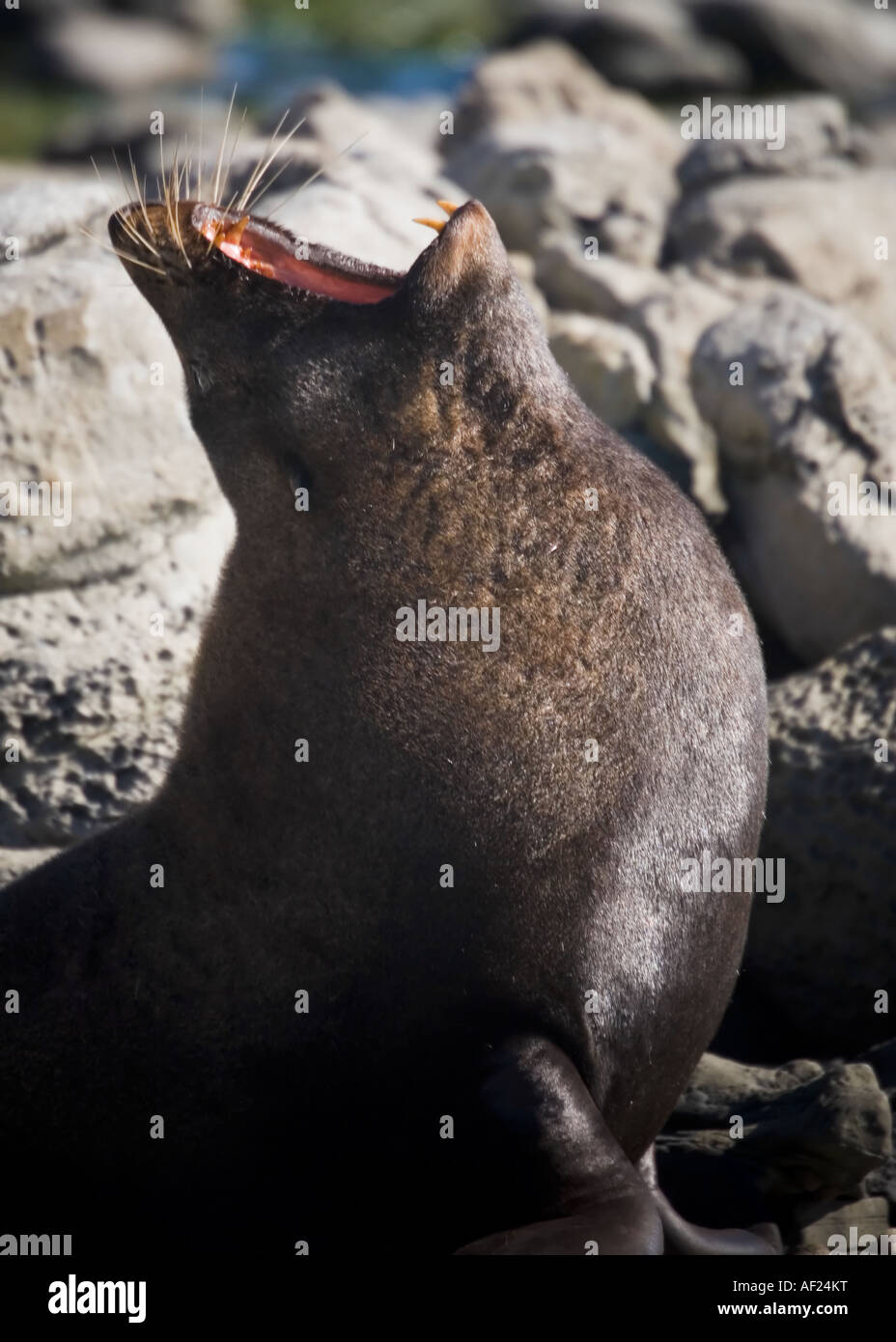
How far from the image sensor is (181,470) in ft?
25.3

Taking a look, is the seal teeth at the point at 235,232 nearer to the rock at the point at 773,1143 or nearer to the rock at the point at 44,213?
the rock at the point at 44,213

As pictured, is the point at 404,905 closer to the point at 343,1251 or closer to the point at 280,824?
the point at 280,824

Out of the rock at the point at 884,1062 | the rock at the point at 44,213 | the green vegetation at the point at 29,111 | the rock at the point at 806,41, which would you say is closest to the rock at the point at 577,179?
the rock at the point at 44,213

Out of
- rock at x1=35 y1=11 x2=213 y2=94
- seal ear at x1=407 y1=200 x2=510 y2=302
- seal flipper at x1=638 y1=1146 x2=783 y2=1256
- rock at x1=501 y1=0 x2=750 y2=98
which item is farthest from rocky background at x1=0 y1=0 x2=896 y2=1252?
rock at x1=35 y1=11 x2=213 y2=94

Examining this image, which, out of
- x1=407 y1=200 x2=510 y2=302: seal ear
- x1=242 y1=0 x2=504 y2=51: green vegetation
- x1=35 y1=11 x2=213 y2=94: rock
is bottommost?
x1=407 y1=200 x2=510 y2=302: seal ear

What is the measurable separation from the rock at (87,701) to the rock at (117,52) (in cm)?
2963

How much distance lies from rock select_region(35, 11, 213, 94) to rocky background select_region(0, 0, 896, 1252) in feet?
80.8

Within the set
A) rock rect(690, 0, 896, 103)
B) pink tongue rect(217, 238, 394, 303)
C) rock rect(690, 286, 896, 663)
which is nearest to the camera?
pink tongue rect(217, 238, 394, 303)

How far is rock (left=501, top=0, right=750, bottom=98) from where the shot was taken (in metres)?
28.7

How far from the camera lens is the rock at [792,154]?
11.3m

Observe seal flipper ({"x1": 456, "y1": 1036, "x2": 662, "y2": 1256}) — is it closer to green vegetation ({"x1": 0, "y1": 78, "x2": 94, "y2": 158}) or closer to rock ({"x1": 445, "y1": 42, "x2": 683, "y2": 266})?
rock ({"x1": 445, "y1": 42, "x2": 683, "y2": 266})

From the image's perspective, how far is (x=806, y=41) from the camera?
2986cm

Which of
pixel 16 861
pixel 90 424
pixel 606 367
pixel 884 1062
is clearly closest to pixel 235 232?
pixel 90 424
